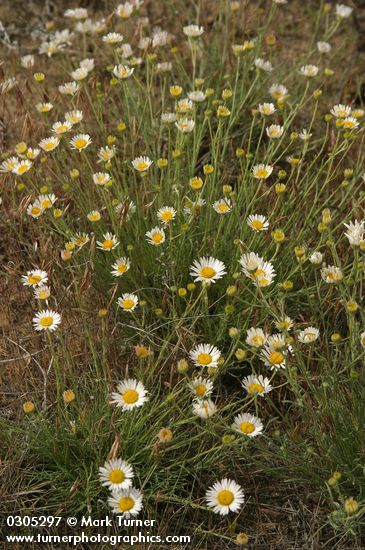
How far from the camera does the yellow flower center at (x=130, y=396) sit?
7.14ft

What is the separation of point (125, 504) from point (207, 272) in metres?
0.85

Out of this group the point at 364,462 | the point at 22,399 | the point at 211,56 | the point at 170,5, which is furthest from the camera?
the point at 170,5

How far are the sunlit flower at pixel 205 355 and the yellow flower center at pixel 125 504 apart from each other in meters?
0.48

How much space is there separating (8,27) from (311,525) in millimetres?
3329

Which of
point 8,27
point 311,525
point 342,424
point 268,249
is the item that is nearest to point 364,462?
point 342,424

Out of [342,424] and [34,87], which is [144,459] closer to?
[342,424]

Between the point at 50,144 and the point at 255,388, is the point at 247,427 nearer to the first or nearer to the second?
the point at 255,388

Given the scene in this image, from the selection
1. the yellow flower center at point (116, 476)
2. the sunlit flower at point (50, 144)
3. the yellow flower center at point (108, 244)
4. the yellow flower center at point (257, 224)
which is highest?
the sunlit flower at point (50, 144)

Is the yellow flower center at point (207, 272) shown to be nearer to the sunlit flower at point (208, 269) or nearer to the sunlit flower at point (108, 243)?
the sunlit flower at point (208, 269)

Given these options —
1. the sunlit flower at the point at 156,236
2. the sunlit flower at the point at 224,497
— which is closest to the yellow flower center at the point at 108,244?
the sunlit flower at the point at 156,236

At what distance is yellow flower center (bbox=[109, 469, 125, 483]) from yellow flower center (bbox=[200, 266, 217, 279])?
2.44ft

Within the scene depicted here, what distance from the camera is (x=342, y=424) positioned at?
2.26m

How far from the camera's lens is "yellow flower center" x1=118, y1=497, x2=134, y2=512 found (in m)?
2.02

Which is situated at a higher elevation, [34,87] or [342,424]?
[34,87]
